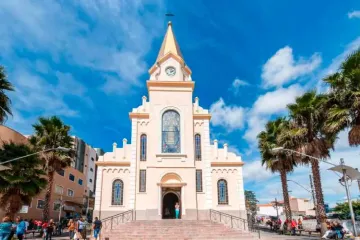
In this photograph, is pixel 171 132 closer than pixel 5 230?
No

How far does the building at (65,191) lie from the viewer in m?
30.6

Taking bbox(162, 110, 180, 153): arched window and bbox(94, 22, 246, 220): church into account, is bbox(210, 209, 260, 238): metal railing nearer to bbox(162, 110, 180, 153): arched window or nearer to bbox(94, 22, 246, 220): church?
bbox(94, 22, 246, 220): church

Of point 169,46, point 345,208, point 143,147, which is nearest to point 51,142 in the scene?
point 143,147

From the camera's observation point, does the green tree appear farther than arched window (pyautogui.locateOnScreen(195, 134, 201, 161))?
Yes

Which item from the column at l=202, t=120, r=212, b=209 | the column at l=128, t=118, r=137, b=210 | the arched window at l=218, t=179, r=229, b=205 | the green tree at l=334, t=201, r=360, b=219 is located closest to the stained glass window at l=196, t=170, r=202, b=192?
the column at l=202, t=120, r=212, b=209

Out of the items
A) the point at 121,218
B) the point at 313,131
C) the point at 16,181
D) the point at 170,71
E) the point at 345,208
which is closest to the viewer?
the point at 16,181

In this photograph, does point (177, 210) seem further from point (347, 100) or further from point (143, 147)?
point (347, 100)

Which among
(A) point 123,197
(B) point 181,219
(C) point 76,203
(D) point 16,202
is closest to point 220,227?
(B) point 181,219

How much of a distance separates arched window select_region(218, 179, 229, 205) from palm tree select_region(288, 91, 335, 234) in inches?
318

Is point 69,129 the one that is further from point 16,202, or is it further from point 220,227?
point 220,227

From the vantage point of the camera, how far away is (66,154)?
25.2 m

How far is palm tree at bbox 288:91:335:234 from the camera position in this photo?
18.7 m

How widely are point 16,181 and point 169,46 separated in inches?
761

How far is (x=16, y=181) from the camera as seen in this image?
18562 millimetres
